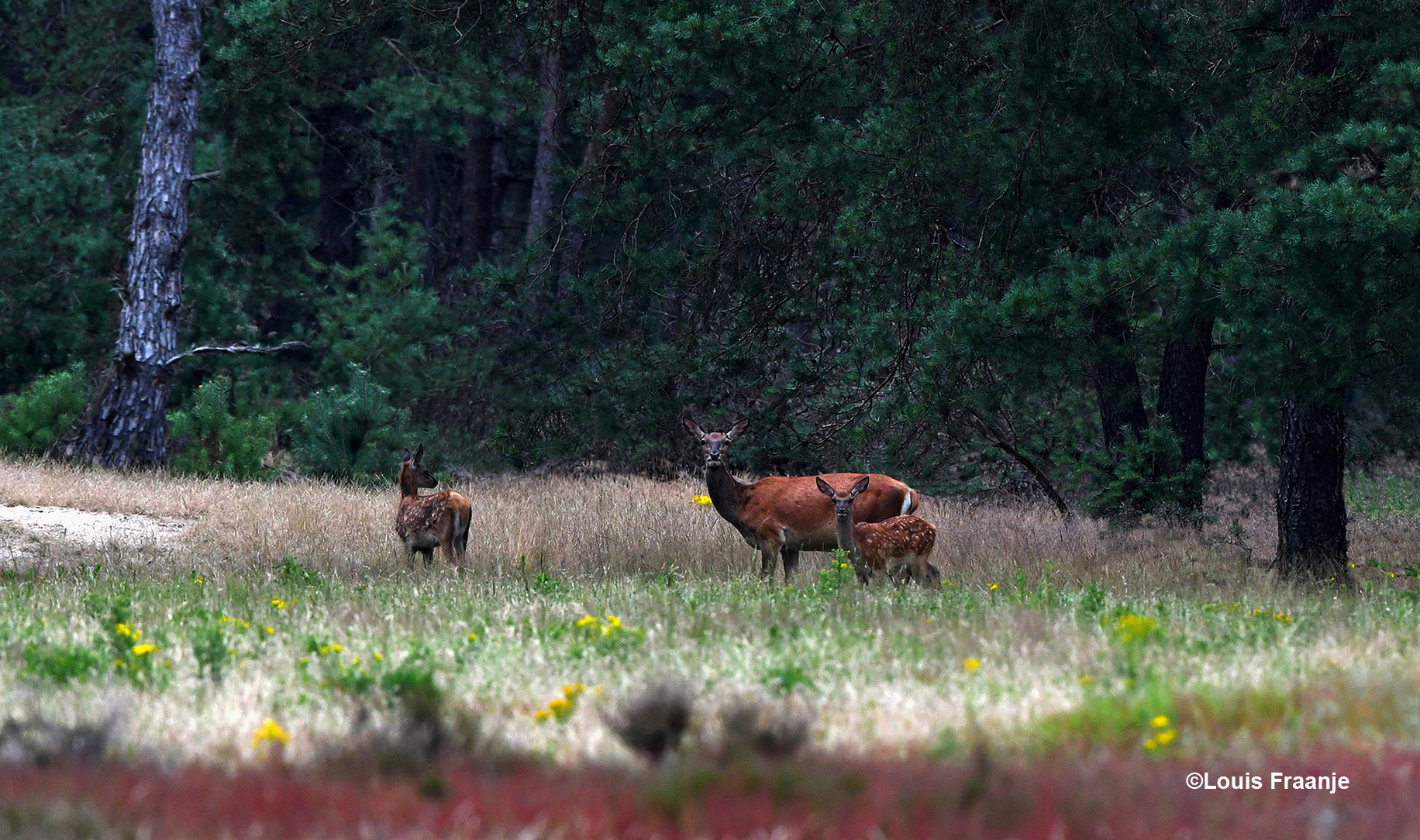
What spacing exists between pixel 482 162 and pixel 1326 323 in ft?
93.4

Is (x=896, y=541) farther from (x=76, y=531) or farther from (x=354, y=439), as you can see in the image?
(x=354, y=439)

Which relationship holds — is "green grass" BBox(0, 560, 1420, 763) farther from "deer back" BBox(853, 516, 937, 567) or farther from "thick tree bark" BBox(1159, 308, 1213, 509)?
"thick tree bark" BBox(1159, 308, 1213, 509)

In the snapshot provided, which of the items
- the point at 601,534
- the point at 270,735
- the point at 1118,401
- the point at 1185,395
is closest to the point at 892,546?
the point at 601,534

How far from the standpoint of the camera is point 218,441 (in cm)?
2150

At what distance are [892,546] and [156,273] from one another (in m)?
14.9

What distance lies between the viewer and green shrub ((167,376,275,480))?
21188 millimetres

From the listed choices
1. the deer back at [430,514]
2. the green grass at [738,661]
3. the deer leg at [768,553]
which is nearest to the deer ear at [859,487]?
the deer leg at [768,553]

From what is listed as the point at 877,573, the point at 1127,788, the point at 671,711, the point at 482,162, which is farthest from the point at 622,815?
the point at 482,162

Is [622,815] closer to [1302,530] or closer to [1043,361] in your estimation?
[1043,361]

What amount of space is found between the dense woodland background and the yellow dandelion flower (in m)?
7.49

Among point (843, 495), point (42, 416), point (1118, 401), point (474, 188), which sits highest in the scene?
point (474, 188)

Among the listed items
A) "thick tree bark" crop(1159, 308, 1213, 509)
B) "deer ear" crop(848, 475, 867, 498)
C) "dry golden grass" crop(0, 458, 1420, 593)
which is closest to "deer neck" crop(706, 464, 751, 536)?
"dry golden grass" crop(0, 458, 1420, 593)

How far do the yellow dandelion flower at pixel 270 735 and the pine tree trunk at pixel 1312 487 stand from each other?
9.35 meters

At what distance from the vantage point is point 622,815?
464 centimetres
